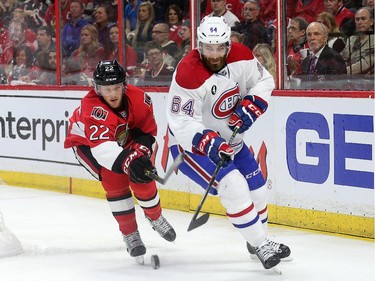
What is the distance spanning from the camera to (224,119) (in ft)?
Result: 15.8

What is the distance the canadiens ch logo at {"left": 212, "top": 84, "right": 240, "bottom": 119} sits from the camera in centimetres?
477

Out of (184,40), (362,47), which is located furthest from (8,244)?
(184,40)

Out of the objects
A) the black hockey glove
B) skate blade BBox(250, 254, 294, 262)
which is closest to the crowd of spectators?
skate blade BBox(250, 254, 294, 262)

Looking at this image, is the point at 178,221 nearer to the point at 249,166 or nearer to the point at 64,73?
the point at 249,166

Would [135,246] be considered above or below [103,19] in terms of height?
below

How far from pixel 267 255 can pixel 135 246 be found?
724 mm

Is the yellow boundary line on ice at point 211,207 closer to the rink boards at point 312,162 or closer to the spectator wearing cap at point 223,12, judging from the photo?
the rink boards at point 312,162

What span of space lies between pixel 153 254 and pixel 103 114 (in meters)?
0.74

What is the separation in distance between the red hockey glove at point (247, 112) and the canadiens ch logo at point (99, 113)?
0.58m

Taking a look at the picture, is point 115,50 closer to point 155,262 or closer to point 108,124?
point 108,124

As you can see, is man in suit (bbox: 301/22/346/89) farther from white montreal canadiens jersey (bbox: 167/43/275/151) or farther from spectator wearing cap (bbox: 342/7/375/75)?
white montreal canadiens jersey (bbox: 167/43/275/151)

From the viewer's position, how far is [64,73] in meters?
7.94

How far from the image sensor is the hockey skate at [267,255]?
14.9ft

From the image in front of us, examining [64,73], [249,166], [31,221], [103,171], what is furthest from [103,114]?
[64,73]
